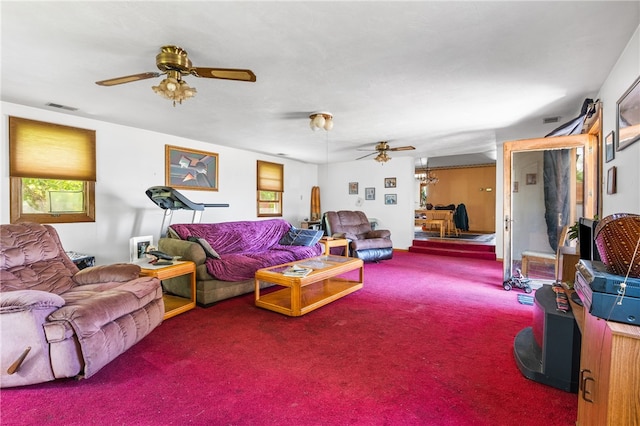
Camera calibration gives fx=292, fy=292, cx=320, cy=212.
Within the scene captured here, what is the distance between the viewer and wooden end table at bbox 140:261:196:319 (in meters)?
2.73

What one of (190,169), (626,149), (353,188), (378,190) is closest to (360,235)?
(378,190)

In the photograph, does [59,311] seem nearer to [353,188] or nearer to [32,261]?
[32,261]

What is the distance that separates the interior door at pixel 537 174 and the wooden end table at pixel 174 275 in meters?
3.86

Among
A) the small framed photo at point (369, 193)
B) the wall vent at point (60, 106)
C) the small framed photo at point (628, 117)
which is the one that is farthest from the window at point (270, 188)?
the small framed photo at point (628, 117)

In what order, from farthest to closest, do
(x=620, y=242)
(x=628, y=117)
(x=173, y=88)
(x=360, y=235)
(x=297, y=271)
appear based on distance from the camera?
1. (x=360, y=235)
2. (x=297, y=271)
3. (x=173, y=88)
4. (x=628, y=117)
5. (x=620, y=242)

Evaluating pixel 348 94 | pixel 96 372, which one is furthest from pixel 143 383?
pixel 348 94

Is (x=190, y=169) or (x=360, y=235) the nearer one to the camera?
(x=190, y=169)

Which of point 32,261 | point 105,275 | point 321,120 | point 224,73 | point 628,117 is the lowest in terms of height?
point 105,275

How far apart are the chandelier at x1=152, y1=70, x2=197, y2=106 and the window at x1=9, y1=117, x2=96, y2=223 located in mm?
2551

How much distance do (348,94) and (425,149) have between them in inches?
137

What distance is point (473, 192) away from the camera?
10023 mm

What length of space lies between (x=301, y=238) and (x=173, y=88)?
3.06 m

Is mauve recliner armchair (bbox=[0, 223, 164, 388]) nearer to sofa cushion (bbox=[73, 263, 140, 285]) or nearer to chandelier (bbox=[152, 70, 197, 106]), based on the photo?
sofa cushion (bbox=[73, 263, 140, 285])

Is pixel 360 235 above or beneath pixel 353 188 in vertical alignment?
beneath
